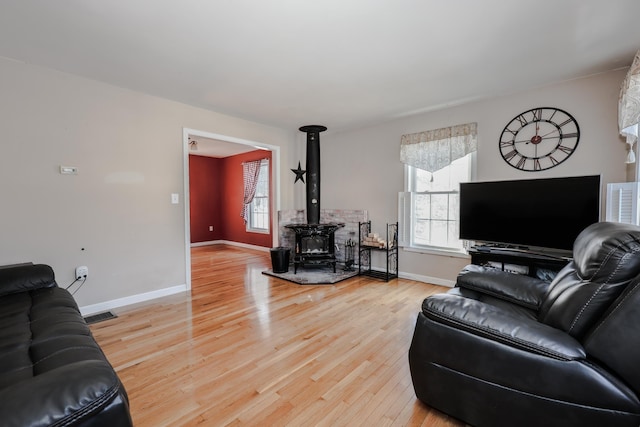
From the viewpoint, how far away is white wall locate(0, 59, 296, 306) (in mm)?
2678

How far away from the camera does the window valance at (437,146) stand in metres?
3.66

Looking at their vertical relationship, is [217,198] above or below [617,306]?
above

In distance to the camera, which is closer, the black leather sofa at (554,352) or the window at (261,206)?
the black leather sofa at (554,352)

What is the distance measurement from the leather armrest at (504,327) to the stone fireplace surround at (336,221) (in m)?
3.32

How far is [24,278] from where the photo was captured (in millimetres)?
2023

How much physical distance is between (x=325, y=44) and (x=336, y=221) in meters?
3.15

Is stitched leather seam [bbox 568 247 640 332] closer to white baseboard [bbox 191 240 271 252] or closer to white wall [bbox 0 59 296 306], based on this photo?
white wall [bbox 0 59 296 306]

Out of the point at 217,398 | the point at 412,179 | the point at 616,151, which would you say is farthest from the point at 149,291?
the point at 616,151

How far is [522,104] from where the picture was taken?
330 centimetres

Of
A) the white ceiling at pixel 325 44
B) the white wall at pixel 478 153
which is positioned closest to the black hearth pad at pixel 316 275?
the white wall at pixel 478 153

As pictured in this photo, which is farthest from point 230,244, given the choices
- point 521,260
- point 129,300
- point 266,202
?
point 521,260

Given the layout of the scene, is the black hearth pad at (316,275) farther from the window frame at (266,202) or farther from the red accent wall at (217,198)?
the red accent wall at (217,198)

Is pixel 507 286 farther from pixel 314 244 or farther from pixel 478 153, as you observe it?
pixel 314 244

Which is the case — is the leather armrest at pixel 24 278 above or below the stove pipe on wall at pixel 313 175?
below
